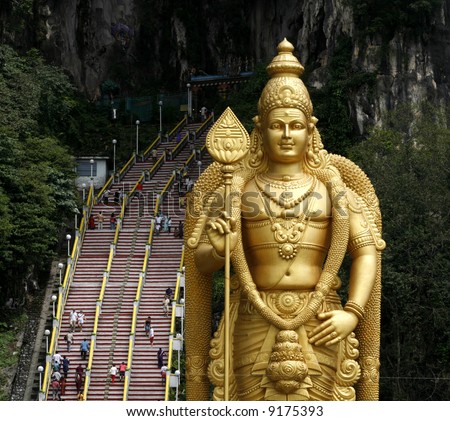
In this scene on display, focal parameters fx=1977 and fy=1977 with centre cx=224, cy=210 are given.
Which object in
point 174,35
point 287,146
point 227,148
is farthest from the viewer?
point 174,35

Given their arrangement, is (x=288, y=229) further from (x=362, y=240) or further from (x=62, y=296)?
(x=62, y=296)

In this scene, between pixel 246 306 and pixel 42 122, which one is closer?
pixel 246 306

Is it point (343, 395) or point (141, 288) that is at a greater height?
point (141, 288)

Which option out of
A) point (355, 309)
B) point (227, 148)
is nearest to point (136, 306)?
point (355, 309)

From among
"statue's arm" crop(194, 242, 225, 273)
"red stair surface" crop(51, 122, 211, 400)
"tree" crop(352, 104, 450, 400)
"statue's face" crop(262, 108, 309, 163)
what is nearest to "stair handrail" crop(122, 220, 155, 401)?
"red stair surface" crop(51, 122, 211, 400)

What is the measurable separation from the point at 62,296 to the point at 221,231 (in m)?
20.6

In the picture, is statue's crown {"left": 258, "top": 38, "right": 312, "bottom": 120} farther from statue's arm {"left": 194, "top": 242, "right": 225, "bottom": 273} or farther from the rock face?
the rock face

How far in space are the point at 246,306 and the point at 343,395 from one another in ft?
5.29

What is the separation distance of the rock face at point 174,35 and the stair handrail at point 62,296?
317 inches

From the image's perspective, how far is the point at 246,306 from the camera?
23.9m

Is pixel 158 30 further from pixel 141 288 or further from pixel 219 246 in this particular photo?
pixel 219 246

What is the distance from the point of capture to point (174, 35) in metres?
61.8

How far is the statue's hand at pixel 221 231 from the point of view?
2288cm

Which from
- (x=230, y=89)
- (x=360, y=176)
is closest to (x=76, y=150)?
(x=230, y=89)
